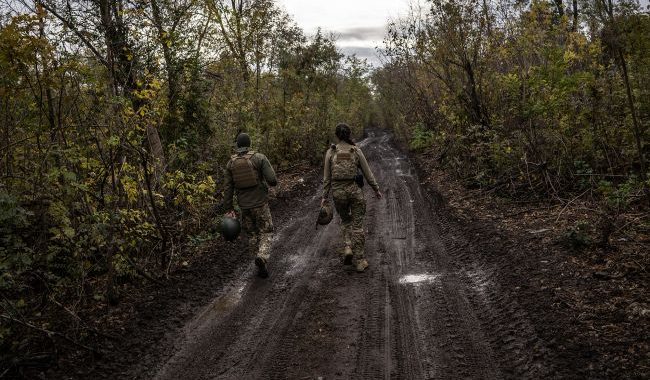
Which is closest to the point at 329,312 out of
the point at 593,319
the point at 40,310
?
the point at 593,319

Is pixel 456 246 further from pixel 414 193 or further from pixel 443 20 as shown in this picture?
pixel 443 20

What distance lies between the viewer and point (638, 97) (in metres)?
8.13

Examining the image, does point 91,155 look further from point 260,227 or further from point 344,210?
point 344,210

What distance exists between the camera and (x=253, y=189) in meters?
6.87

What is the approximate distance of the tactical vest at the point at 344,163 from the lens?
6.80 metres

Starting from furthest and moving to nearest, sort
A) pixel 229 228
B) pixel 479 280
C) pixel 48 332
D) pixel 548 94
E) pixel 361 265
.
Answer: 1. pixel 548 94
2. pixel 229 228
3. pixel 361 265
4. pixel 479 280
5. pixel 48 332

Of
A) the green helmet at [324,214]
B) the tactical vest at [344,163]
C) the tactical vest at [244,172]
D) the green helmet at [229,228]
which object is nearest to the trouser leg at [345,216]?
the green helmet at [324,214]

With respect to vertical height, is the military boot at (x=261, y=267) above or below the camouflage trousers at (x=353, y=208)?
below

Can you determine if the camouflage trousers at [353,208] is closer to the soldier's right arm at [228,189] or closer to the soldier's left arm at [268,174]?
the soldier's left arm at [268,174]

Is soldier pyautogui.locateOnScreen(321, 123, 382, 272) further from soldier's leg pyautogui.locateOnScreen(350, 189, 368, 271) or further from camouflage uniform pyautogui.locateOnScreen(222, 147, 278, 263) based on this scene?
camouflage uniform pyautogui.locateOnScreen(222, 147, 278, 263)

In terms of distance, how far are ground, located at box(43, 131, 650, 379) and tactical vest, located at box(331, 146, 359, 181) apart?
1406 mm

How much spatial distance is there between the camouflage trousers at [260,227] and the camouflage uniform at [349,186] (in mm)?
1042

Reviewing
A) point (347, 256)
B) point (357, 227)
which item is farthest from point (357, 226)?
point (347, 256)

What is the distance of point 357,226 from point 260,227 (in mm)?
1498
